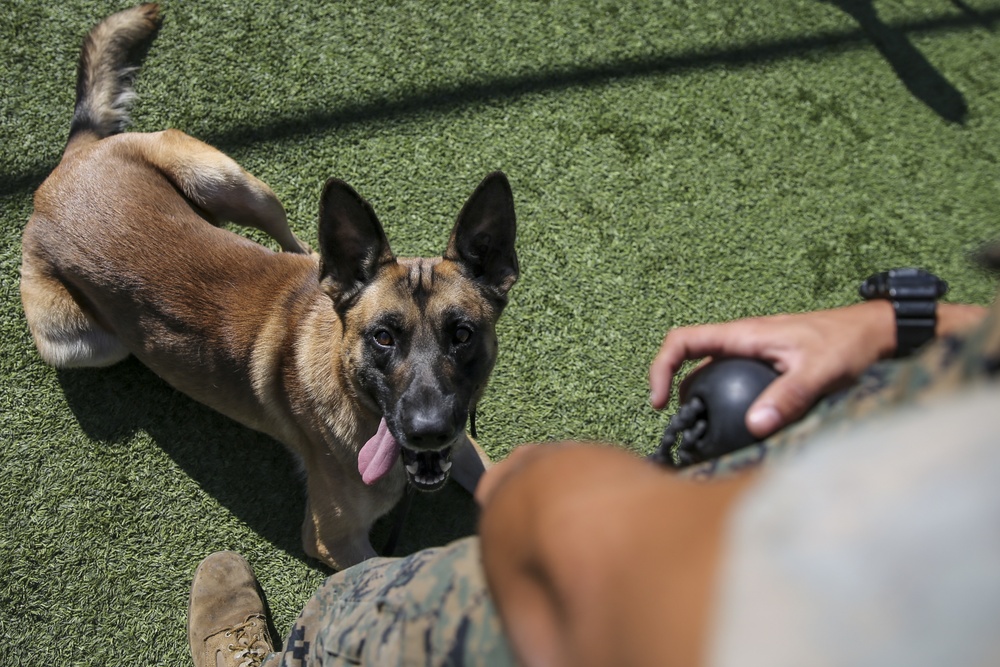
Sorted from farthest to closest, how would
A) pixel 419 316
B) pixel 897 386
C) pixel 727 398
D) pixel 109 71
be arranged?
1. pixel 109 71
2. pixel 419 316
3. pixel 727 398
4. pixel 897 386

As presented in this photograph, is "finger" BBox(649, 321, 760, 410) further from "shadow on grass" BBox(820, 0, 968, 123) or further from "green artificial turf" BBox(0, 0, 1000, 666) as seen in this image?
"shadow on grass" BBox(820, 0, 968, 123)

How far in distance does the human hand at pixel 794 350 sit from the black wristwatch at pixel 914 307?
0.02 metres

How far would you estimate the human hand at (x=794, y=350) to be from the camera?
1.33 m

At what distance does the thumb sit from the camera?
1294mm

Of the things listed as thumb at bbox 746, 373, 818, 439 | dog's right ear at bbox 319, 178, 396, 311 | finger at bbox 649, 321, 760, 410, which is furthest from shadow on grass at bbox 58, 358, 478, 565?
thumb at bbox 746, 373, 818, 439

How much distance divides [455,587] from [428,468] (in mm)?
1342

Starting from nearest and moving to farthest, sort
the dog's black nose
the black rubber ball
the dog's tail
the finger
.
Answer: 1. the black rubber ball
2. the finger
3. the dog's black nose
4. the dog's tail

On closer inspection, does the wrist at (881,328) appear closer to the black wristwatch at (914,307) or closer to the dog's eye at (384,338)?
the black wristwatch at (914,307)

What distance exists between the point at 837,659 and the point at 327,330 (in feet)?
8.19

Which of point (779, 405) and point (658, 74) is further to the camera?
point (658, 74)

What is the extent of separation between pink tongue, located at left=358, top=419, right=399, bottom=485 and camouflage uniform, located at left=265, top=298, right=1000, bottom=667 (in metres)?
0.72

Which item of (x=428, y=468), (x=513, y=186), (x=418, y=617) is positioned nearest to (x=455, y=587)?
(x=418, y=617)

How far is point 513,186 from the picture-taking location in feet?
12.8

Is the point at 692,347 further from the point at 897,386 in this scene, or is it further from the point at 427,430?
the point at 427,430
